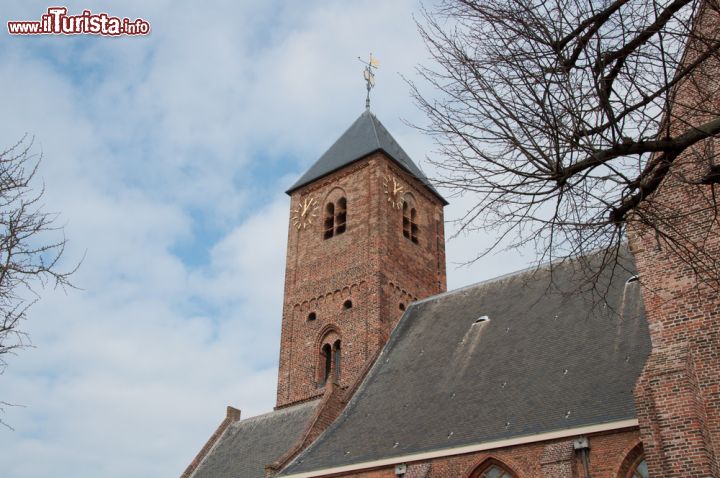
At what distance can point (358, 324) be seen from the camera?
23.5 metres

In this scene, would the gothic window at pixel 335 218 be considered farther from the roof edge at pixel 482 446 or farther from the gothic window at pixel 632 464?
the gothic window at pixel 632 464

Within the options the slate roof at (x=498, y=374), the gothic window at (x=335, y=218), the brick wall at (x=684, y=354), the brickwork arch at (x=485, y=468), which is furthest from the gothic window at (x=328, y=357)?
the brick wall at (x=684, y=354)

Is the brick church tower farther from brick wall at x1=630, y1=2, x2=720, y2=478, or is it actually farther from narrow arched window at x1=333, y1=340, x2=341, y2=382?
brick wall at x1=630, y1=2, x2=720, y2=478

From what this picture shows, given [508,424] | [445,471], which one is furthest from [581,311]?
[445,471]

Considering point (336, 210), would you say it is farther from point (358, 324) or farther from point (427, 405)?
point (427, 405)

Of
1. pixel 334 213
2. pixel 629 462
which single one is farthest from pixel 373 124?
pixel 629 462

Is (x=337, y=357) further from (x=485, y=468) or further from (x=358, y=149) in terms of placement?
(x=485, y=468)

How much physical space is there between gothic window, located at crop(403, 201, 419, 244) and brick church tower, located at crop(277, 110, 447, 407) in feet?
0.13

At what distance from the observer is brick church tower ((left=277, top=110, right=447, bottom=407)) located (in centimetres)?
2373

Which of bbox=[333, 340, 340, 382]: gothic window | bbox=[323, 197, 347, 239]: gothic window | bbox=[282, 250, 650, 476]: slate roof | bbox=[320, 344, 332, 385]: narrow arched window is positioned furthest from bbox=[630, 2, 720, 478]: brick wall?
bbox=[323, 197, 347, 239]: gothic window

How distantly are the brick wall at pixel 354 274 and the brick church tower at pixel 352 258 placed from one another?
0.04m

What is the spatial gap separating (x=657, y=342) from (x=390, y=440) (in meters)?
7.93

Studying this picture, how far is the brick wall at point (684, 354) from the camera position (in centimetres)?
962

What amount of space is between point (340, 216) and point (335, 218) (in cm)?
24
